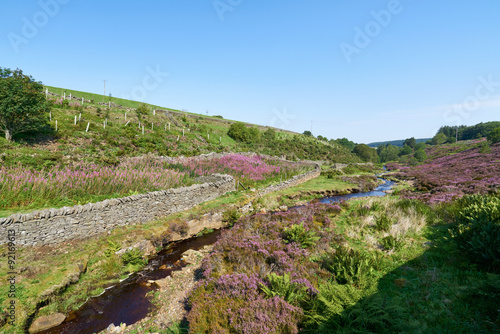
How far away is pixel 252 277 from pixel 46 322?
18.2ft

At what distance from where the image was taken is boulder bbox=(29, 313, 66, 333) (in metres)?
5.34

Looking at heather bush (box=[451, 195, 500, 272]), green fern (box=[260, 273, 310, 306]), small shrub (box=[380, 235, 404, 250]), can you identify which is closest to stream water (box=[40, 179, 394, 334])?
green fern (box=[260, 273, 310, 306])

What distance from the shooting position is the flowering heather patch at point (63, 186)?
9453 mm

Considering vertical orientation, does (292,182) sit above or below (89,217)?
above

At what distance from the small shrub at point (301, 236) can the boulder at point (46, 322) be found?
24.1 ft

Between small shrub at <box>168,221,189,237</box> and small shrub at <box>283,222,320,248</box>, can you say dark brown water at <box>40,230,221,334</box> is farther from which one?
small shrub at <box>283,222,320,248</box>

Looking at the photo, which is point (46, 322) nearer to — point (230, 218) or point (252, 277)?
point (252, 277)

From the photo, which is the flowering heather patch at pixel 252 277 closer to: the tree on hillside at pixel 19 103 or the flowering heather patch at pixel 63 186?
the flowering heather patch at pixel 63 186

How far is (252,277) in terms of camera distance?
19.6ft

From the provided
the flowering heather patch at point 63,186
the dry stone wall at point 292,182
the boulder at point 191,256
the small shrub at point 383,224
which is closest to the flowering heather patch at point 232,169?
the dry stone wall at point 292,182

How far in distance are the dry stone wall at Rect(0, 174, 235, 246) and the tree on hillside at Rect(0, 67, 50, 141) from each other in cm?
1833

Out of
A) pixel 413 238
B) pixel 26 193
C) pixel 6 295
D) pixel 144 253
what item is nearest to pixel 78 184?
pixel 26 193

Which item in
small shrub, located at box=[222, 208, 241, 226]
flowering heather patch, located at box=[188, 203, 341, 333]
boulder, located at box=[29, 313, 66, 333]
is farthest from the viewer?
small shrub, located at box=[222, 208, 241, 226]

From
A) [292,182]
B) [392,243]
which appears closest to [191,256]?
[392,243]
